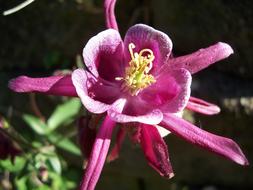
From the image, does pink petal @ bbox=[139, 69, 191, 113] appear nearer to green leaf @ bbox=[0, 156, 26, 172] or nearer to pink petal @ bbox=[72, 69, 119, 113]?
pink petal @ bbox=[72, 69, 119, 113]

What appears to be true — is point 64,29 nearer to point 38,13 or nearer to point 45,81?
point 38,13

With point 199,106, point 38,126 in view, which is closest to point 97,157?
point 199,106

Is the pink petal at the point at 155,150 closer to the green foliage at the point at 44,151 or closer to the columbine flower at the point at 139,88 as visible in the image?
the columbine flower at the point at 139,88

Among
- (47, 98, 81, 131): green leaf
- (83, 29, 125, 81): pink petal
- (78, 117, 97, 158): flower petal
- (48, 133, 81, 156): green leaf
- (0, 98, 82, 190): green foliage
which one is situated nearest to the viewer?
(83, 29, 125, 81): pink petal

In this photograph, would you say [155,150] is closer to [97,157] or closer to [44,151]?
[97,157]

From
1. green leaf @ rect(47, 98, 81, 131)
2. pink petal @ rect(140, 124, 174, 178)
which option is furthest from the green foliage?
pink petal @ rect(140, 124, 174, 178)

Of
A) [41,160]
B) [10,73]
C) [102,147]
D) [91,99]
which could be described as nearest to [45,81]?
[91,99]
